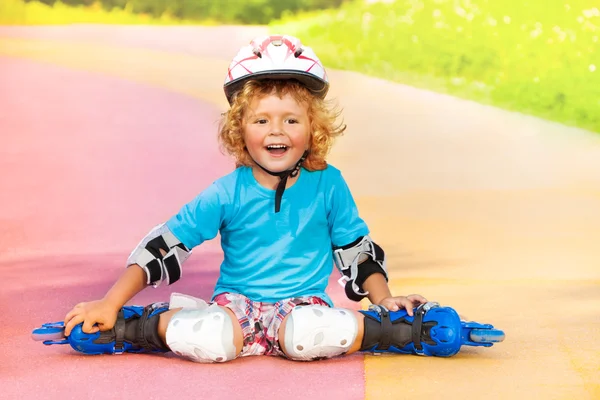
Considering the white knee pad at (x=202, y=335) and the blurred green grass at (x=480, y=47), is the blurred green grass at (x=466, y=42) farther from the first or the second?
the white knee pad at (x=202, y=335)

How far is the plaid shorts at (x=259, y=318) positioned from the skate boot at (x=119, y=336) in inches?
8.1

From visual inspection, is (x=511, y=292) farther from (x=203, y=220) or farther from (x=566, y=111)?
(x=566, y=111)

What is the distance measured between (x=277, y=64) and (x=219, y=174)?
9.07 ft

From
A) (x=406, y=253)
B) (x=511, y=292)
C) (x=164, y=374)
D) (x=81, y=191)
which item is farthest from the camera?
(x=81, y=191)

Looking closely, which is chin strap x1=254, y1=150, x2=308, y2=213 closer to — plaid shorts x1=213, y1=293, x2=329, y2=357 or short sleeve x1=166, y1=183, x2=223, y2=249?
short sleeve x1=166, y1=183, x2=223, y2=249

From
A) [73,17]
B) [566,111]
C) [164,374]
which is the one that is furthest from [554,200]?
[164,374]

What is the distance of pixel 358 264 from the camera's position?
322 centimetres

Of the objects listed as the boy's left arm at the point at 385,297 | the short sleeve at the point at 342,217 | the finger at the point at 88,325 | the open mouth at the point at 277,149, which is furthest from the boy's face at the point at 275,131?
the finger at the point at 88,325

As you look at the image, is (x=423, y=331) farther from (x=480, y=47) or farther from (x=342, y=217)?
(x=480, y=47)

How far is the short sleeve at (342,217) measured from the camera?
127 inches

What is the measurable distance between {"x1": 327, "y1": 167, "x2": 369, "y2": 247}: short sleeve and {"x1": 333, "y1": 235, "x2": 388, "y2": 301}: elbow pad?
22 millimetres

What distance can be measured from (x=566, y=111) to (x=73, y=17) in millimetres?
2930

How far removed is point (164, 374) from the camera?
275 centimetres

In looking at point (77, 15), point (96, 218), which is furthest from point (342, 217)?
point (77, 15)
